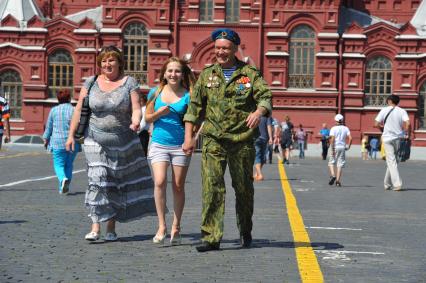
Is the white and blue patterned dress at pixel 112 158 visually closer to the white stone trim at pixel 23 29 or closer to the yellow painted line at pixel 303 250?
the yellow painted line at pixel 303 250

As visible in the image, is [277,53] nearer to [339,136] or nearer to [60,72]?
[60,72]

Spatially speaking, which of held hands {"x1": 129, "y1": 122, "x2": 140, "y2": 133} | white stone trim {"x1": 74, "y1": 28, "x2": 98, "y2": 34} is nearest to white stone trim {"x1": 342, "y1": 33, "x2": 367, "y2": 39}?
white stone trim {"x1": 74, "y1": 28, "x2": 98, "y2": 34}

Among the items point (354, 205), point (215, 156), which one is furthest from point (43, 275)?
point (354, 205)

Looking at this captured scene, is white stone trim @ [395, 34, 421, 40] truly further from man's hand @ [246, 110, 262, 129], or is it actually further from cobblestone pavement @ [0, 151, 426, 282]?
man's hand @ [246, 110, 262, 129]

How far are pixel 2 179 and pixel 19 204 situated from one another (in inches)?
246

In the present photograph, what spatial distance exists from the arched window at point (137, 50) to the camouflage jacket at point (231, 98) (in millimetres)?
45123

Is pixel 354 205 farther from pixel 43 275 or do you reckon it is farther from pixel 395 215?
pixel 43 275

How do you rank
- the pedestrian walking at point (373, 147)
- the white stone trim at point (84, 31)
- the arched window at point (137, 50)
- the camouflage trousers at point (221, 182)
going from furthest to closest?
the white stone trim at point (84, 31), the arched window at point (137, 50), the pedestrian walking at point (373, 147), the camouflage trousers at point (221, 182)

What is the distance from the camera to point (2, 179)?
20094 mm

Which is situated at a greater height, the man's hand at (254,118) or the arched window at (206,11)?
the arched window at (206,11)

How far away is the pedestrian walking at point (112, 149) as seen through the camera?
988 cm

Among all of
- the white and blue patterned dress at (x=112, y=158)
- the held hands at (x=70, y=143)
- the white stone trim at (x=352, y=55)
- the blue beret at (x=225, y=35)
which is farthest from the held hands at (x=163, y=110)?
the white stone trim at (x=352, y=55)

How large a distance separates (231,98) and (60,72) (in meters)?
46.8

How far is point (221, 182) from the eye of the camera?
925 cm
